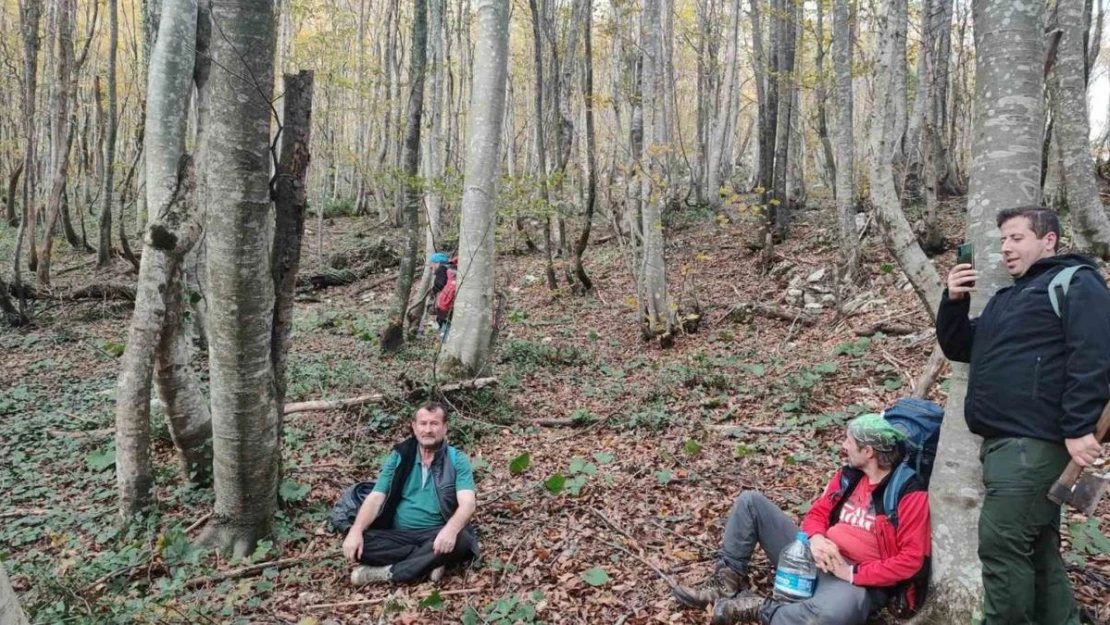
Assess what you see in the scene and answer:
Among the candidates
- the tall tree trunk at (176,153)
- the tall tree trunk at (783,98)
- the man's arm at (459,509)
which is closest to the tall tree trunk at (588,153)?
the tall tree trunk at (783,98)

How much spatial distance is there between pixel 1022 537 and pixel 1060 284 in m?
0.97

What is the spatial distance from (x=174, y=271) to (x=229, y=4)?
1.86 meters

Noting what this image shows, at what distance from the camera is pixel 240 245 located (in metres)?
3.71

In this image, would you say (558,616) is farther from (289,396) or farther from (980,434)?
(289,396)

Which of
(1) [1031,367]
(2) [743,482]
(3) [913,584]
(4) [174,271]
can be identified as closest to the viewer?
(1) [1031,367]

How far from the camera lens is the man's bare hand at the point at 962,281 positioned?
2656 millimetres

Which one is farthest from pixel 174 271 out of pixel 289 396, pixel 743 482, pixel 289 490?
pixel 743 482

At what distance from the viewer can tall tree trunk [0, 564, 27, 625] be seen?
4.71 ft

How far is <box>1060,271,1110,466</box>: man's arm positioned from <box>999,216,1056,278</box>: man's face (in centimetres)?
18

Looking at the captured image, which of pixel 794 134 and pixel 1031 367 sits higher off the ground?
pixel 794 134

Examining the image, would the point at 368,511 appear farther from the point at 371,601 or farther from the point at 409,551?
the point at 371,601

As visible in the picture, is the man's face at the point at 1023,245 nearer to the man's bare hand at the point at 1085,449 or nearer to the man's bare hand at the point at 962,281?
the man's bare hand at the point at 962,281

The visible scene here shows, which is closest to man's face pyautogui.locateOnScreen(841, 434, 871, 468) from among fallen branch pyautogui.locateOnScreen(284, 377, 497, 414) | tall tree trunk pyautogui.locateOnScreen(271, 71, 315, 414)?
tall tree trunk pyautogui.locateOnScreen(271, 71, 315, 414)

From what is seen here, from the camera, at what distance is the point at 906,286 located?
852 centimetres
